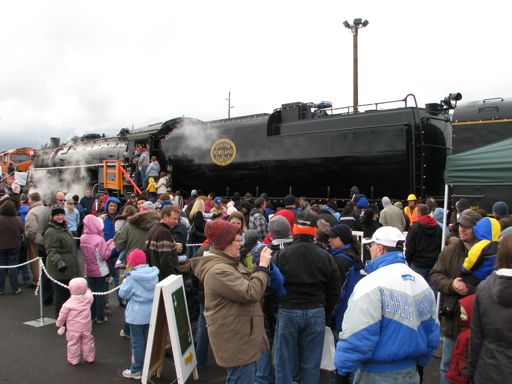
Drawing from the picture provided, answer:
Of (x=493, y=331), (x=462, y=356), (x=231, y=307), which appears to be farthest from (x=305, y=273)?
(x=493, y=331)

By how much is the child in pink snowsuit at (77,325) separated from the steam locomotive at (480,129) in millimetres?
6681

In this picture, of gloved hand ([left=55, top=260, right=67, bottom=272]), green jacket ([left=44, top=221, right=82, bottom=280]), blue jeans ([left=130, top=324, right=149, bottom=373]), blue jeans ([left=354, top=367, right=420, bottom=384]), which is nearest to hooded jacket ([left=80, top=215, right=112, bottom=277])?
green jacket ([left=44, top=221, right=82, bottom=280])

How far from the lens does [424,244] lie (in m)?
5.88

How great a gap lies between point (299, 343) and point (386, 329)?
1.37 metres

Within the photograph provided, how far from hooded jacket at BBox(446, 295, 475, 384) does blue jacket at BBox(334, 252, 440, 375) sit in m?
0.82

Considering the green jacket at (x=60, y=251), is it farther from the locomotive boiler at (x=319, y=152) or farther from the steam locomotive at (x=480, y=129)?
the steam locomotive at (x=480, y=129)

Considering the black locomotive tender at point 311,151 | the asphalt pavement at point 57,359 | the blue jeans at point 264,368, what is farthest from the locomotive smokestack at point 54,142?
the blue jeans at point 264,368

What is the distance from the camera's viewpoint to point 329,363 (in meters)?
4.00

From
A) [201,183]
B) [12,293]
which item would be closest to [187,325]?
[12,293]

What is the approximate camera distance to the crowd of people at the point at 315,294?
2.67 meters

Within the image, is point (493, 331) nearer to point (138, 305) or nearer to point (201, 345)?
point (201, 345)

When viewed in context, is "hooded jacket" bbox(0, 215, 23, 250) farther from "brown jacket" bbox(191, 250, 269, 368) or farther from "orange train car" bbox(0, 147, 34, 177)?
"orange train car" bbox(0, 147, 34, 177)

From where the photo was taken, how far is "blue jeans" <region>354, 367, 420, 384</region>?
267 cm

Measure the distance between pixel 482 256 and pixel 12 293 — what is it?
7.65 m
